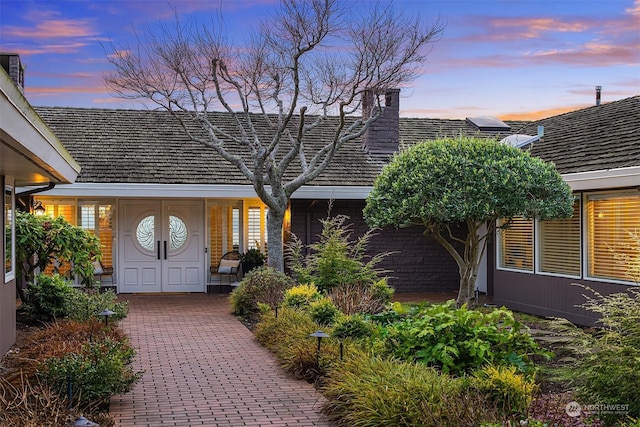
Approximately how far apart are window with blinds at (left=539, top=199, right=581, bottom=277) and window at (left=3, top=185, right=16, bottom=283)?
359 inches

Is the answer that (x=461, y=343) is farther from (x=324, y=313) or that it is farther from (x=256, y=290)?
(x=256, y=290)

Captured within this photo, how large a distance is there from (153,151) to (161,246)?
7.68ft

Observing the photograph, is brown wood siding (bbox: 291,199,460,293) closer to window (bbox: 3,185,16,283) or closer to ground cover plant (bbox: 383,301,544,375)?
window (bbox: 3,185,16,283)

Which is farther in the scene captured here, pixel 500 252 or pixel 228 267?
pixel 228 267

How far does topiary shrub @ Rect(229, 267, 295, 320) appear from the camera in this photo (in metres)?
14.0

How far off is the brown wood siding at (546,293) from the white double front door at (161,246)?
7393 millimetres

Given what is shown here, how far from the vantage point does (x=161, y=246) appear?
1867 cm

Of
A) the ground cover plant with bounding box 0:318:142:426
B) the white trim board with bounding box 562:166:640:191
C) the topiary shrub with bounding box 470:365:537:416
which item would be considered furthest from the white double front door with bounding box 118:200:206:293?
the topiary shrub with bounding box 470:365:537:416

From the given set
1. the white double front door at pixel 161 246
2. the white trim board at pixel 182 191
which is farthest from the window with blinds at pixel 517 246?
the white double front door at pixel 161 246

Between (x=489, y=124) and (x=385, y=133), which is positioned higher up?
(x=489, y=124)

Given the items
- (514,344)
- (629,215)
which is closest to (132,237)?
(629,215)

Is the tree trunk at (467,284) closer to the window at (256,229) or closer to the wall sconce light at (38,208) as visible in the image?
the window at (256,229)

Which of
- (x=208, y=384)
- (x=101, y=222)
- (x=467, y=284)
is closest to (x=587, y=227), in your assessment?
(x=467, y=284)

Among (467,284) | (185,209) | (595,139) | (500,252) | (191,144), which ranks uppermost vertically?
(191,144)
